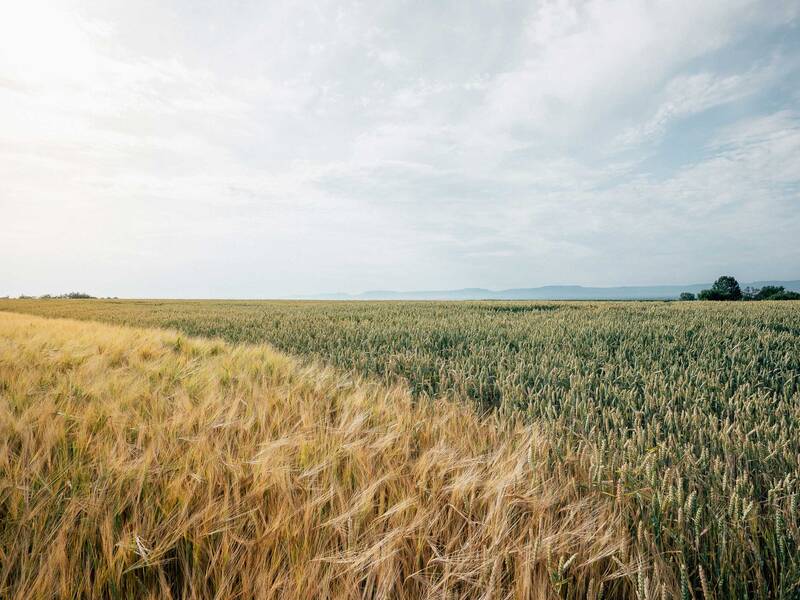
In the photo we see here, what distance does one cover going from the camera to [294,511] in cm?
115

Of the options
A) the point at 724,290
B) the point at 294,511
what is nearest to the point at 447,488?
the point at 294,511

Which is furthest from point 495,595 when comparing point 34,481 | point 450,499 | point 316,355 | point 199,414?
point 316,355

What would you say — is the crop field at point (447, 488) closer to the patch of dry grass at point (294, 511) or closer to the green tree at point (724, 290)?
the patch of dry grass at point (294, 511)

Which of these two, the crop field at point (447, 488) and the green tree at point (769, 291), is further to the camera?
the green tree at point (769, 291)

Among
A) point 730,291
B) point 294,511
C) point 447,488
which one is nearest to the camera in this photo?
point 294,511

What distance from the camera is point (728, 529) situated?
3.73 feet

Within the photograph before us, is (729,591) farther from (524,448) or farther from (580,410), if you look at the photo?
(580,410)

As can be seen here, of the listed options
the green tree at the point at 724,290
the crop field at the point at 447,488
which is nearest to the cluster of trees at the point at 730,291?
the green tree at the point at 724,290

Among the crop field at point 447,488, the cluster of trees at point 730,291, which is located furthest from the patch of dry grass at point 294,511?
the cluster of trees at point 730,291

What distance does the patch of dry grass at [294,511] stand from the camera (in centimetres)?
93

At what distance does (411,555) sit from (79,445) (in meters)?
1.42

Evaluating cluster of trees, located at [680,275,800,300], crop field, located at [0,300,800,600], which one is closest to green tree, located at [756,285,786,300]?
cluster of trees, located at [680,275,800,300]

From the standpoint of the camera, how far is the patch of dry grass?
93 centimetres

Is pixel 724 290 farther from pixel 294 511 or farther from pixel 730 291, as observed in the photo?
pixel 294 511
